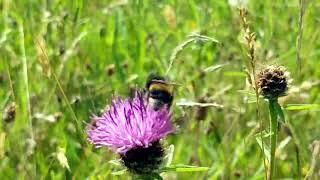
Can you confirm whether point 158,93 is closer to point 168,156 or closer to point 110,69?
point 168,156

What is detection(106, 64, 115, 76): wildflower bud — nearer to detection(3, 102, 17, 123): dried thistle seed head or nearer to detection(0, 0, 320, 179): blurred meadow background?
detection(0, 0, 320, 179): blurred meadow background

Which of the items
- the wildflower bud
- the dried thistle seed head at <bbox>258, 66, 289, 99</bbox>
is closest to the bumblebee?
the dried thistle seed head at <bbox>258, 66, 289, 99</bbox>

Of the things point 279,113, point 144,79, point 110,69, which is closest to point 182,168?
point 279,113

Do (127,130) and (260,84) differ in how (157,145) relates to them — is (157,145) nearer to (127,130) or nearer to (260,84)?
(127,130)

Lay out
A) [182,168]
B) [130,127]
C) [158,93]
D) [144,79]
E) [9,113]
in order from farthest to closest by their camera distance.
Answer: [144,79] < [9,113] < [158,93] < [130,127] < [182,168]

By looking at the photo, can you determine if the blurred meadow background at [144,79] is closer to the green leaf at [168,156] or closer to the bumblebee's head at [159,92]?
the bumblebee's head at [159,92]

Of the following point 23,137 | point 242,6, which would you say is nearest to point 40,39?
point 242,6
